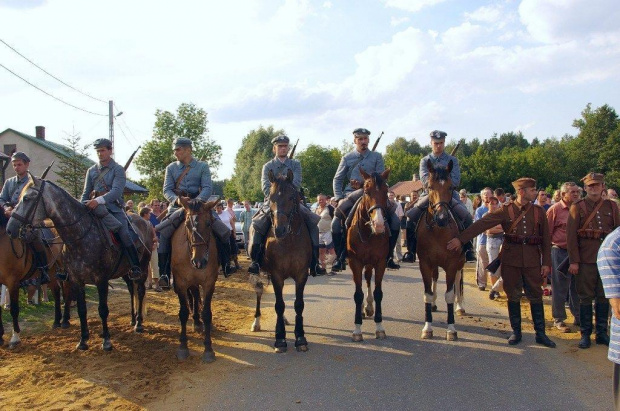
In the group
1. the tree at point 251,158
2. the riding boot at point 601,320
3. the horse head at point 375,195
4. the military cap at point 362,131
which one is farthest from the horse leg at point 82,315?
the tree at point 251,158

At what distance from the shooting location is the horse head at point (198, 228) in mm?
7340

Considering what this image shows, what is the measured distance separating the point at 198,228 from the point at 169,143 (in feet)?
151

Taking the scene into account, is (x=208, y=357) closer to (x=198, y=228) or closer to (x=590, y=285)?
(x=198, y=228)

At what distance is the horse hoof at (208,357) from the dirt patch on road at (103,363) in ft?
0.39

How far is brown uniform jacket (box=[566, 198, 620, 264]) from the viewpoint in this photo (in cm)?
772

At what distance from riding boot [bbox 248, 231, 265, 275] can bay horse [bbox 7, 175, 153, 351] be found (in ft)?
7.87

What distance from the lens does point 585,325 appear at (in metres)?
7.58

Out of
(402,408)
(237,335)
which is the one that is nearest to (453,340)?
(402,408)

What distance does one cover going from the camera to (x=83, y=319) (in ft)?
26.2

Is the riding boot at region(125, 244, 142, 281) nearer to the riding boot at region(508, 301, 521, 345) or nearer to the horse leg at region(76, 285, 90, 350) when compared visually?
the horse leg at region(76, 285, 90, 350)

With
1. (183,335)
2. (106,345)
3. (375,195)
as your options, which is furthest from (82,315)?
(375,195)

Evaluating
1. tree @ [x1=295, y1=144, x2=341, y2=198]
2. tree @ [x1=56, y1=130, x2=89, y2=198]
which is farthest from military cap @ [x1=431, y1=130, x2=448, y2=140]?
tree @ [x1=295, y1=144, x2=341, y2=198]

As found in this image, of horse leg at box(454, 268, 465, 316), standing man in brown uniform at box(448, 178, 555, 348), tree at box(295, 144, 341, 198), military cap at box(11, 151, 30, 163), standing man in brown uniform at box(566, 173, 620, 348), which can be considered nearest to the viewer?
standing man in brown uniform at box(566, 173, 620, 348)

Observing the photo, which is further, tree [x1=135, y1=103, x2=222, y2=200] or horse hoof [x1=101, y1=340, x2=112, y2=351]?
tree [x1=135, y1=103, x2=222, y2=200]
